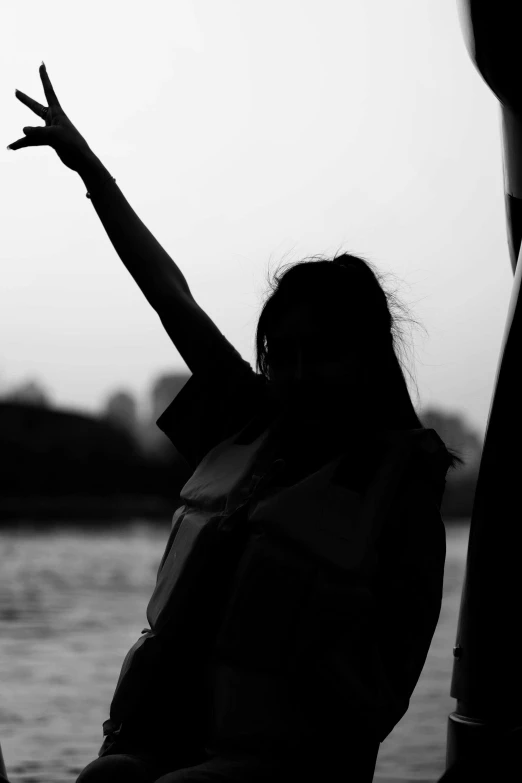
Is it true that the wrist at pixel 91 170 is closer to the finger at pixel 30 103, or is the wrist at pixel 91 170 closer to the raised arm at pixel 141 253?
the raised arm at pixel 141 253

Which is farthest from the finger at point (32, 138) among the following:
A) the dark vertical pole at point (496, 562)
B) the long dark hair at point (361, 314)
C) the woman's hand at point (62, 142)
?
the dark vertical pole at point (496, 562)

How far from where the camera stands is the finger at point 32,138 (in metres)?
1.42

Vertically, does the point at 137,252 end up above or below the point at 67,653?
above

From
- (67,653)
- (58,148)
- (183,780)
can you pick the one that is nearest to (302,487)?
(183,780)

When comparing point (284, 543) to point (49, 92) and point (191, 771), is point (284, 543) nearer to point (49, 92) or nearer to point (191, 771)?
point (191, 771)

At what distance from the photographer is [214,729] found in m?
1.16

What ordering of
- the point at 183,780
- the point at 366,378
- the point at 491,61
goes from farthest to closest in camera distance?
the point at 491,61 → the point at 366,378 → the point at 183,780

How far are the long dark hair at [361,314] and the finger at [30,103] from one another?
0.47 metres

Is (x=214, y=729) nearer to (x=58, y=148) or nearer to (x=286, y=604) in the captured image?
(x=286, y=604)

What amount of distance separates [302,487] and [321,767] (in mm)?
343

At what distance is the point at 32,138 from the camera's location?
4.66ft

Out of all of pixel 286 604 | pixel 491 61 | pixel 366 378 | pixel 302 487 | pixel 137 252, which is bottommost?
pixel 286 604

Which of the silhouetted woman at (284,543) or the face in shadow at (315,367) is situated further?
the face in shadow at (315,367)

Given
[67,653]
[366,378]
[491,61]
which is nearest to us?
[366,378]
